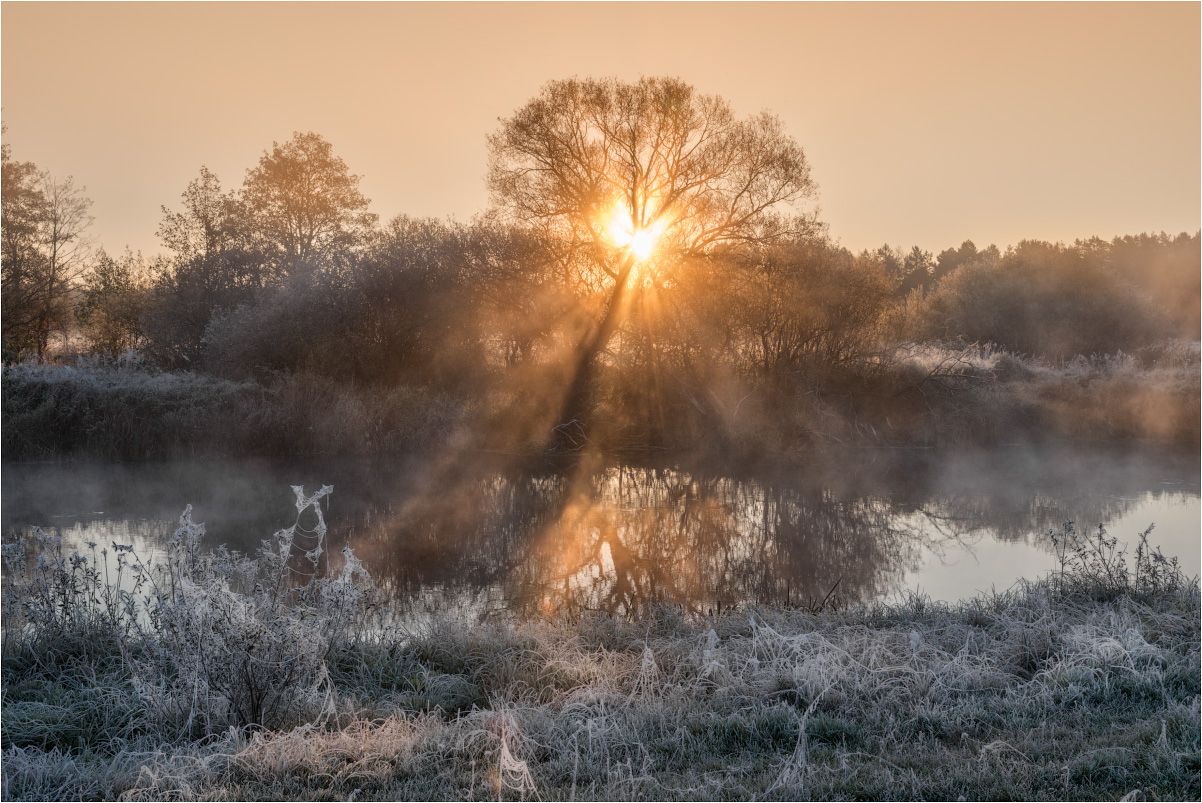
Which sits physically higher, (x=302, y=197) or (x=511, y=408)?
(x=302, y=197)

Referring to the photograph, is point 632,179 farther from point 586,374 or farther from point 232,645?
point 232,645

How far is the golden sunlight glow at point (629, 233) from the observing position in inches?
871

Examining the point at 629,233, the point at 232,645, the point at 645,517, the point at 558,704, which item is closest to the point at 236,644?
the point at 232,645

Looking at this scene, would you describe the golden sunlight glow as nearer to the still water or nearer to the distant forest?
the distant forest

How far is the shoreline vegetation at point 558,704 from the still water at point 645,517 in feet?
8.25

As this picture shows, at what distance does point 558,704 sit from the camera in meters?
5.04

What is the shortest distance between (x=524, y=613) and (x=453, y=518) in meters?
4.98

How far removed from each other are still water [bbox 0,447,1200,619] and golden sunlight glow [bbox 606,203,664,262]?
614 centimetres

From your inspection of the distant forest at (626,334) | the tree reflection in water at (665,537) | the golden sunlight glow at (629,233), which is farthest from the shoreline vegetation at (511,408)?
the golden sunlight glow at (629,233)

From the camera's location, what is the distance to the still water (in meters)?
9.34

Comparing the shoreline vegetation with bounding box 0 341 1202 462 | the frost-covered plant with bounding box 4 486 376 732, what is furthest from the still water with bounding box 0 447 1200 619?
the frost-covered plant with bounding box 4 486 376 732

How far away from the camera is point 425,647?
6.00 metres

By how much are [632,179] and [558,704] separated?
18.7 m

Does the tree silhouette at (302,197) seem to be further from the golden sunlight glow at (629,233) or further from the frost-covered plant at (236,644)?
the frost-covered plant at (236,644)
